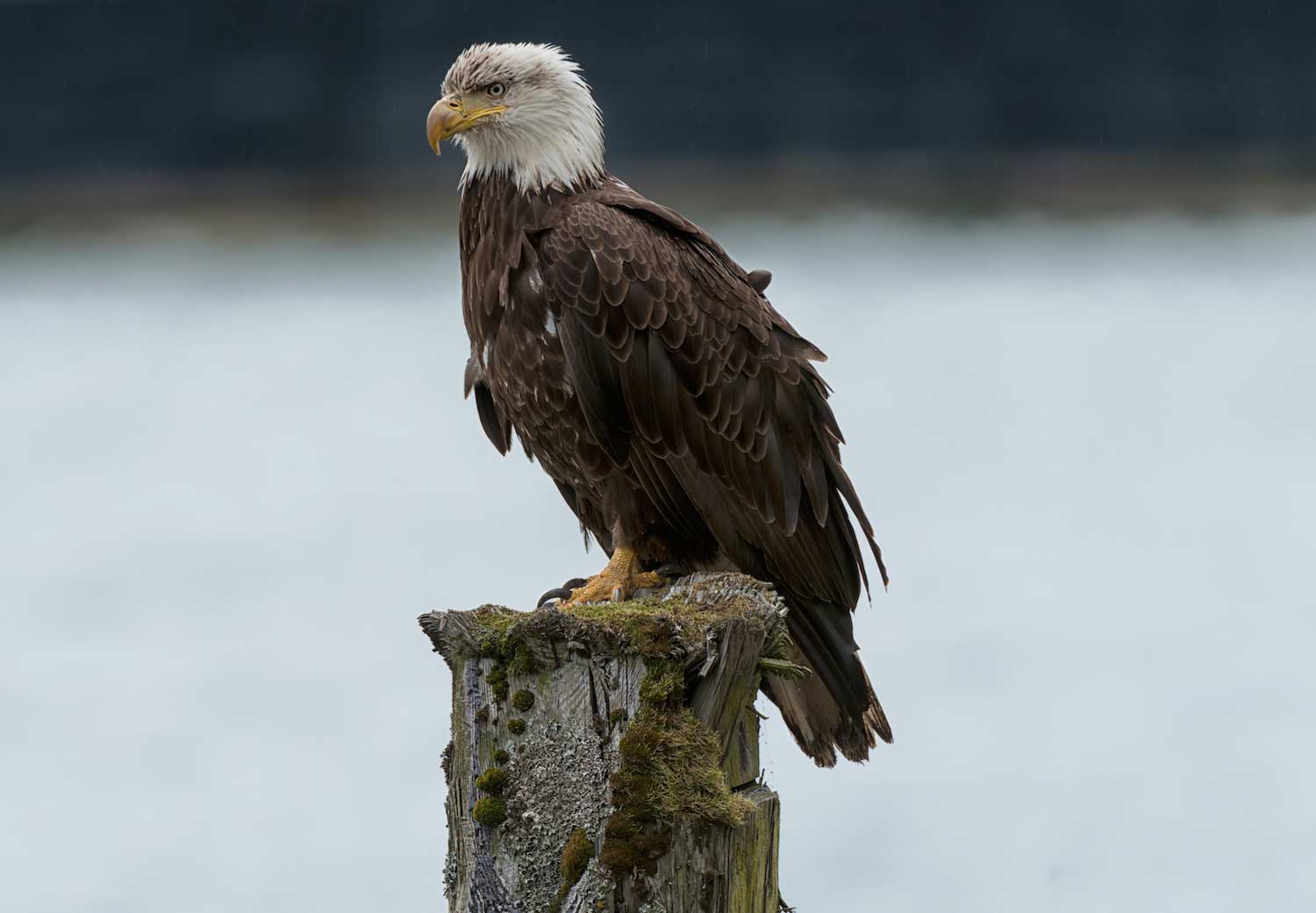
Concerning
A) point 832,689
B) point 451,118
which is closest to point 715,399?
point 832,689

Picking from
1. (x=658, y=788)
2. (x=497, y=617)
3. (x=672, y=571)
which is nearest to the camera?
(x=658, y=788)

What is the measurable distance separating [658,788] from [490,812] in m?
0.40

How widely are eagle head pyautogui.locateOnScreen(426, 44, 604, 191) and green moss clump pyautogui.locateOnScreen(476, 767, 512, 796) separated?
1.88m

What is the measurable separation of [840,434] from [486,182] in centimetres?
129

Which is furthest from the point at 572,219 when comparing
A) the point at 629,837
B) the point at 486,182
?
the point at 629,837

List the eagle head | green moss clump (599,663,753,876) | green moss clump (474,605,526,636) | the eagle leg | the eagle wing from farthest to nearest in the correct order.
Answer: the eagle head → the eagle leg → the eagle wing → green moss clump (474,605,526,636) → green moss clump (599,663,753,876)

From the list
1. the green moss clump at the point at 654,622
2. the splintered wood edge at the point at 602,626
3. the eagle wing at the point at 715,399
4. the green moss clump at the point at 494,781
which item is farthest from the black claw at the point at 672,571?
the green moss clump at the point at 494,781

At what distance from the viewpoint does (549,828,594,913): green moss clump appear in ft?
8.76

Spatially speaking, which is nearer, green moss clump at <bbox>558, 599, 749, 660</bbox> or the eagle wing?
green moss clump at <bbox>558, 599, 749, 660</bbox>

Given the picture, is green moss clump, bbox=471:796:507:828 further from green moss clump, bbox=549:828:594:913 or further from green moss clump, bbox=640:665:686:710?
green moss clump, bbox=640:665:686:710

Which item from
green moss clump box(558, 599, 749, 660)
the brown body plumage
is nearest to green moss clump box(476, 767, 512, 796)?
green moss clump box(558, 599, 749, 660)

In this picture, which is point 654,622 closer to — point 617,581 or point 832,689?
point 617,581

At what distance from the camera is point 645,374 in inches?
152

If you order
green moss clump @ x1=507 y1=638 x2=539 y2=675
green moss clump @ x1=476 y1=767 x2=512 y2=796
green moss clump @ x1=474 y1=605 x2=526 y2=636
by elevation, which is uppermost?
green moss clump @ x1=474 y1=605 x2=526 y2=636
